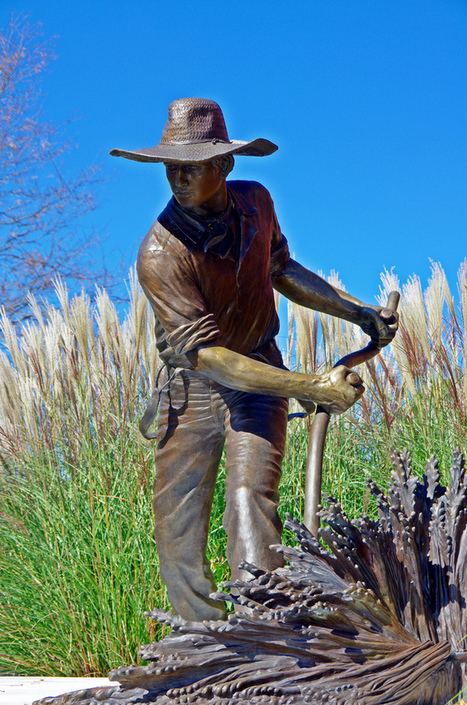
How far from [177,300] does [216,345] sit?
0.70 ft

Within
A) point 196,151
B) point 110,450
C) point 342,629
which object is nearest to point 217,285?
point 196,151

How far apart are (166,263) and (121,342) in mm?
1832

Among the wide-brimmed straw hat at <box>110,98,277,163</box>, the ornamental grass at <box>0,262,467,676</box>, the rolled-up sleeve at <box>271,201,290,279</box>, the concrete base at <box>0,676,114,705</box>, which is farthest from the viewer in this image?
the ornamental grass at <box>0,262,467,676</box>

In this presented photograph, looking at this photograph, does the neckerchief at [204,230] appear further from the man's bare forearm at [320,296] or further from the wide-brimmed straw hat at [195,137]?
the man's bare forearm at [320,296]

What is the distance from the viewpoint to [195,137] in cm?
273

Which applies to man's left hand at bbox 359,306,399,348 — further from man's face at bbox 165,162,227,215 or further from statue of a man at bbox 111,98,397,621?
man's face at bbox 165,162,227,215

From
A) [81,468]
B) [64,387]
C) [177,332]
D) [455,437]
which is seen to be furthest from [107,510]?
[455,437]

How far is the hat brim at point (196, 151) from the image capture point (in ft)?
8.52

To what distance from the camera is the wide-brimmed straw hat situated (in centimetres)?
266

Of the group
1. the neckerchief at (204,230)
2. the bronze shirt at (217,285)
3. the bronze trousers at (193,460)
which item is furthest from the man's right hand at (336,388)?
the neckerchief at (204,230)

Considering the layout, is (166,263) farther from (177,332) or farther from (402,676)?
(402,676)

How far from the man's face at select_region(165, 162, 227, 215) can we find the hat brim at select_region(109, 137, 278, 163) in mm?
50

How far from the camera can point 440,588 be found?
246cm

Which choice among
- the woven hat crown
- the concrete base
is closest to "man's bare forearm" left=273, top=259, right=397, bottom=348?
the woven hat crown
